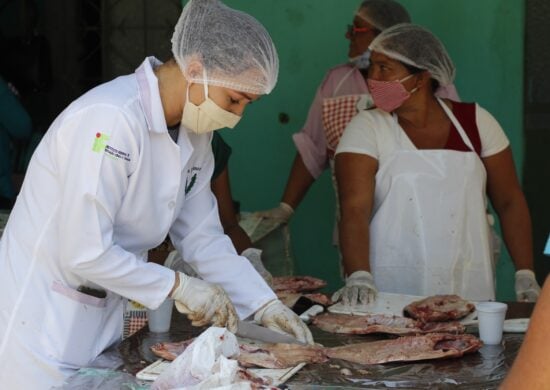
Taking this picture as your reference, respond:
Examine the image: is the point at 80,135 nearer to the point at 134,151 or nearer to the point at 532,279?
the point at 134,151

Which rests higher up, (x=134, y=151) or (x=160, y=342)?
(x=134, y=151)

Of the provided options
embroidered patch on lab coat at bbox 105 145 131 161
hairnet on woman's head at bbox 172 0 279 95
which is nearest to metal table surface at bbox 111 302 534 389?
embroidered patch on lab coat at bbox 105 145 131 161

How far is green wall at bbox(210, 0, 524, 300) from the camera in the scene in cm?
612

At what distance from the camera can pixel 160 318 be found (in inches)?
143

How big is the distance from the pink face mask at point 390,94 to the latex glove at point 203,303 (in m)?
1.61

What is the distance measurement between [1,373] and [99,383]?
1.27ft

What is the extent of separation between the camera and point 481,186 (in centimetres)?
466

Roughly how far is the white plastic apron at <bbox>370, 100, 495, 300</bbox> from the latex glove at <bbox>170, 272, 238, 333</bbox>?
1.47 metres

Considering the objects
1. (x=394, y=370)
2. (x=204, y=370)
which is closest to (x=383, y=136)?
(x=394, y=370)

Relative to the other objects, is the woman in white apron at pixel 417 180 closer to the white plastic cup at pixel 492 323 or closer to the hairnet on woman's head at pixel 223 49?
the white plastic cup at pixel 492 323

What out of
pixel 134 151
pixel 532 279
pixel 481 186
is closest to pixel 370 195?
pixel 481 186

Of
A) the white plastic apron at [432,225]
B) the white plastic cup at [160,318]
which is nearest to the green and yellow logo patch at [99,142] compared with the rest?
the white plastic cup at [160,318]

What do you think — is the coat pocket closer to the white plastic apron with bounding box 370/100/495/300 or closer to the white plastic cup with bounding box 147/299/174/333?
the white plastic cup with bounding box 147/299/174/333

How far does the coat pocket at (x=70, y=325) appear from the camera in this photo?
10.6 ft
